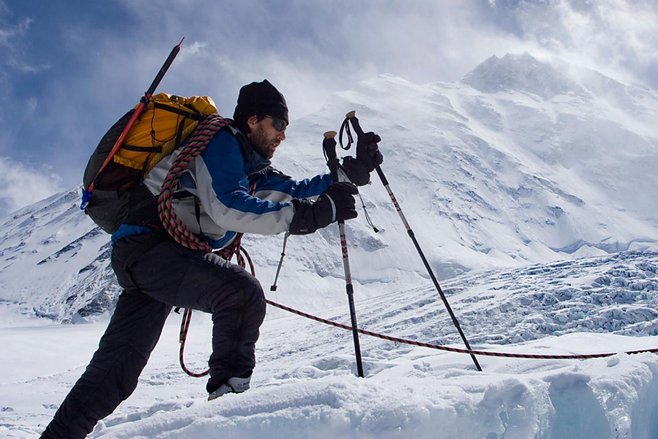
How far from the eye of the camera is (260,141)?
3.36 metres

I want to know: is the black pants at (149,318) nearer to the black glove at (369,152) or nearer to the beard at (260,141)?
the beard at (260,141)

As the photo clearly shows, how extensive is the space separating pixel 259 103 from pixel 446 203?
98.8 meters

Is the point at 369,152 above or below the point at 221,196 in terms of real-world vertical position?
above

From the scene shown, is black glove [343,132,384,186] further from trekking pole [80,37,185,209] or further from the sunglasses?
trekking pole [80,37,185,209]

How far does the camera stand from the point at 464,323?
98.0 feet

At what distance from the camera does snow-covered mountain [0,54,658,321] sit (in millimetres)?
74500

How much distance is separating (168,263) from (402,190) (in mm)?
98485

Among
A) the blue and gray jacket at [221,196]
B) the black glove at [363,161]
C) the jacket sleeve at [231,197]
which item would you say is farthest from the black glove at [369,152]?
the jacket sleeve at [231,197]

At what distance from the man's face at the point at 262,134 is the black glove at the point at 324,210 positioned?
0.49m

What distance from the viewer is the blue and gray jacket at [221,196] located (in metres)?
2.88

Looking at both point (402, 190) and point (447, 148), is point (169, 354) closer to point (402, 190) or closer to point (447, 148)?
point (402, 190)

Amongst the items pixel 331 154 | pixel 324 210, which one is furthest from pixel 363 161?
pixel 324 210

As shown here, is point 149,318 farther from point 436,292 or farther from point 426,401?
point 436,292

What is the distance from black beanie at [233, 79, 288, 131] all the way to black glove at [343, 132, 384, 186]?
1.09 metres
